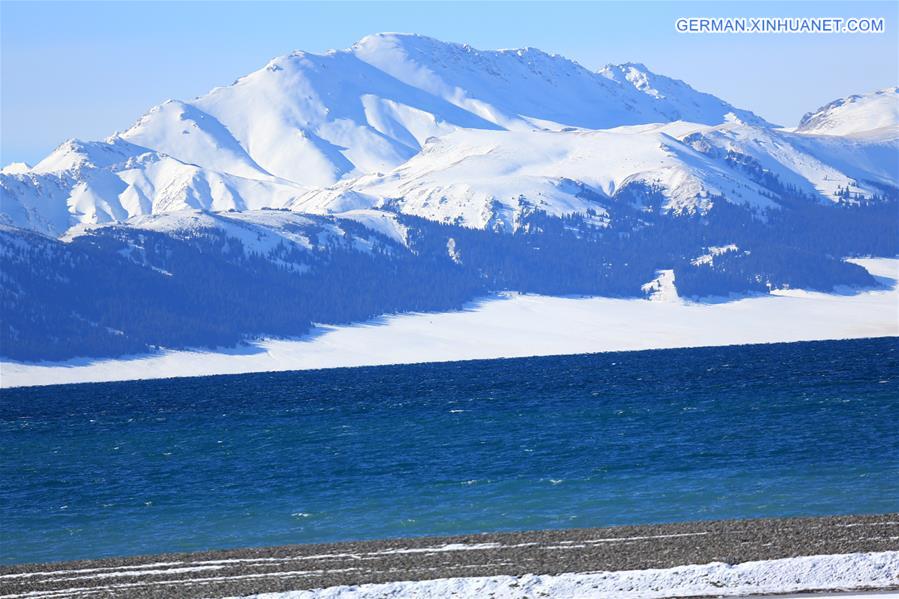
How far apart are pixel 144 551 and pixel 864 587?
29363 millimetres

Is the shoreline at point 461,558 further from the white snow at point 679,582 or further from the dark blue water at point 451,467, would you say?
the dark blue water at point 451,467

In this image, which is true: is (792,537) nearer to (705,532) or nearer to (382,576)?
(705,532)

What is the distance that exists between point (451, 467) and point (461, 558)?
32.7m

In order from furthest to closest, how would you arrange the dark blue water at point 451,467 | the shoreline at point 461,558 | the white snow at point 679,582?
the dark blue water at point 451,467 < the shoreline at point 461,558 < the white snow at point 679,582

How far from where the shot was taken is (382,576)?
39250mm

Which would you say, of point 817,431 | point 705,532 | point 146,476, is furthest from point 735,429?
point 705,532

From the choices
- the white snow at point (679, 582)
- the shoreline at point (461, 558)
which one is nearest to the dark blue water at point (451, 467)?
the shoreline at point (461, 558)

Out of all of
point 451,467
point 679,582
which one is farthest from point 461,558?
point 451,467

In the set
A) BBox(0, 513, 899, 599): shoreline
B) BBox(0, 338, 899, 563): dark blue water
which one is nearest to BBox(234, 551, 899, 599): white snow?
BBox(0, 513, 899, 599): shoreline

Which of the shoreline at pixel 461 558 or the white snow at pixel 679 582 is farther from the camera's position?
the shoreline at pixel 461 558

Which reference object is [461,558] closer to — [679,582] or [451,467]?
[679,582]

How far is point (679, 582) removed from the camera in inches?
1401

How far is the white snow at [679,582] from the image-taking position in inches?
1384

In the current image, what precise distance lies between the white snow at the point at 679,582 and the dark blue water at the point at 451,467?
14.3 meters
